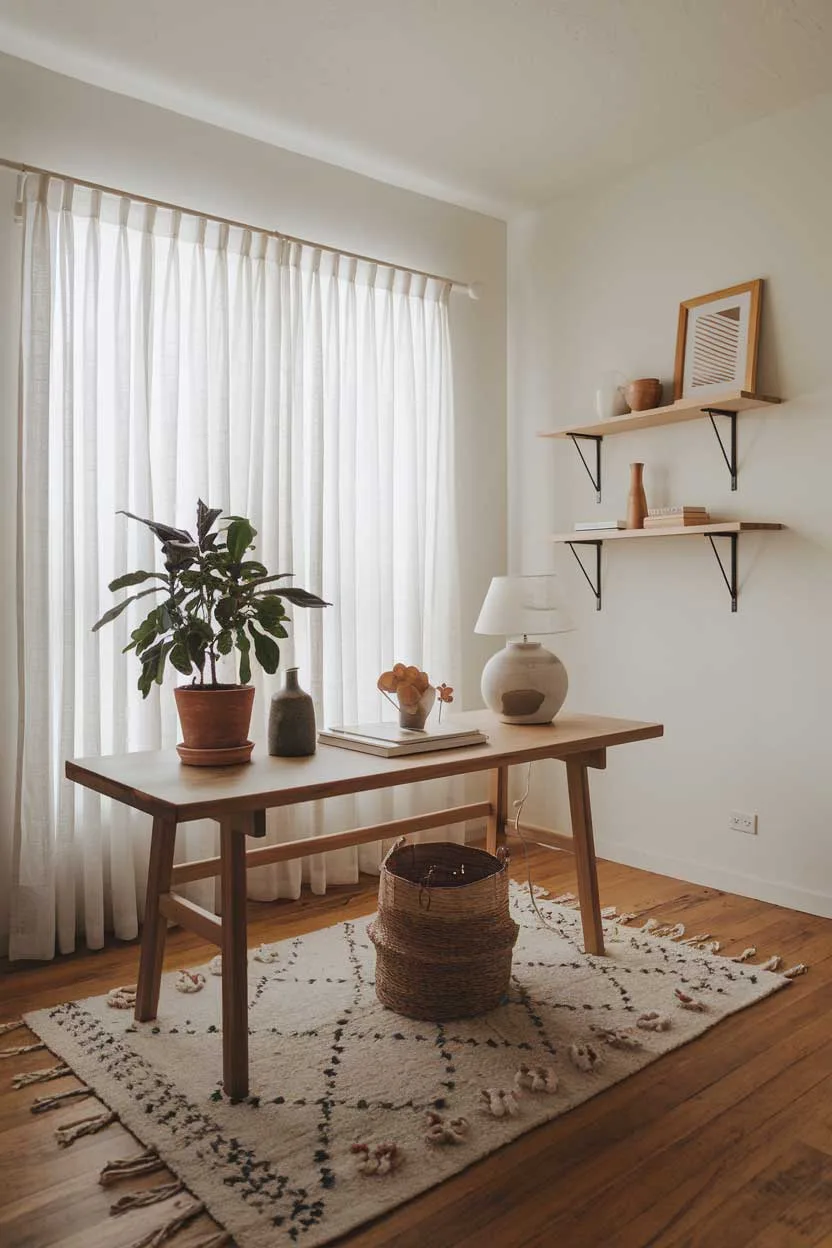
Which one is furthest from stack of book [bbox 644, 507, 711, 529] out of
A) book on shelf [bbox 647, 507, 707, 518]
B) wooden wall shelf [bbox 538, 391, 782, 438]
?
wooden wall shelf [bbox 538, 391, 782, 438]

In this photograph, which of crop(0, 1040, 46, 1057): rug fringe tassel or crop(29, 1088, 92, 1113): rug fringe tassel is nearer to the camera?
crop(29, 1088, 92, 1113): rug fringe tassel

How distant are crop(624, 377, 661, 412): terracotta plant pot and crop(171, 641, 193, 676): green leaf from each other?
2201 mm

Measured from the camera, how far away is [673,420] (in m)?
3.71

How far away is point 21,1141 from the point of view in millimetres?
1995

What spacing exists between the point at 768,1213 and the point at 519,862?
2261 mm

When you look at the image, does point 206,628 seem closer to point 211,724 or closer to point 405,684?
point 211,724

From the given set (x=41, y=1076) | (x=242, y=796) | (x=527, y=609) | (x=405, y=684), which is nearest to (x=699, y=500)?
(x=527, y=609)

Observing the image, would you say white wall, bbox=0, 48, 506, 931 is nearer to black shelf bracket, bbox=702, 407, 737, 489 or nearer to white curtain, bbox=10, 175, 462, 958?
white curtain, bbox=10, 175, 462, 958

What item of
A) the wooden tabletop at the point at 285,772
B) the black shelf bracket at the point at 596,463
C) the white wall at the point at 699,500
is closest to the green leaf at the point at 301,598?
the wooden tabletop at the point at 285,772

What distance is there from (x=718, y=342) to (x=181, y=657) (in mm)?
2355

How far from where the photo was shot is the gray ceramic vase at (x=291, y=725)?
2404 mm

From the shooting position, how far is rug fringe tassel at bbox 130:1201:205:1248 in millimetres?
1684

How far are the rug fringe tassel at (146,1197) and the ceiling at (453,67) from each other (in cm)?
291

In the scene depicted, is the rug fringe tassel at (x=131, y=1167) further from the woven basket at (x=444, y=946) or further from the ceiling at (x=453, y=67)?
the ceiling at (x=453, y=67)
